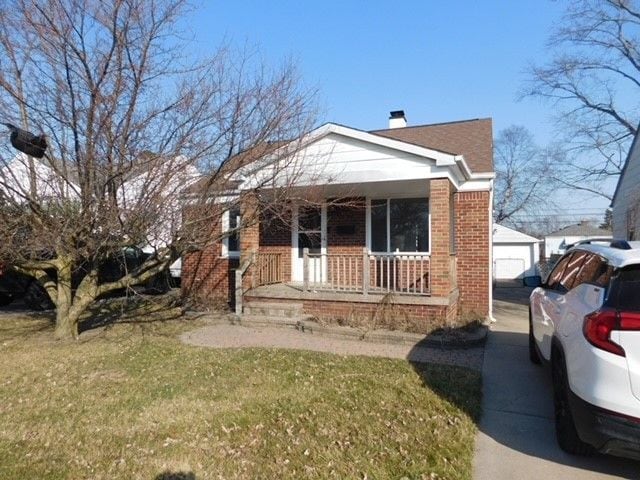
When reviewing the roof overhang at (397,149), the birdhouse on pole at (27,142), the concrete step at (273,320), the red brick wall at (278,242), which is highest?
→ the roof overhang at (397,149)

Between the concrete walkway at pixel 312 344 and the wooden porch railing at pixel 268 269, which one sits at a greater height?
the wooden porch railing at pixel 268 269

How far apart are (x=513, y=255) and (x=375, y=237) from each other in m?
23.6

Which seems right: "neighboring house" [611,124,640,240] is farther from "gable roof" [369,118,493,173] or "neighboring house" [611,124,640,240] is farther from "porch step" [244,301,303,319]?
"porch step" [244,301,303,319]

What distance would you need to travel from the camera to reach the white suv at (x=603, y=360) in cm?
296

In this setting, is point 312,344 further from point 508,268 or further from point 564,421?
point 508,268

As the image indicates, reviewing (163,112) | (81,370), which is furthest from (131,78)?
(81,370)

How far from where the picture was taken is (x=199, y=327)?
916 cm

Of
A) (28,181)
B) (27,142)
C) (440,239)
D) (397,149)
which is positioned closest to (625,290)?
(440,239)

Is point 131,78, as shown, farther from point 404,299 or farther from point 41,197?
point 404,299

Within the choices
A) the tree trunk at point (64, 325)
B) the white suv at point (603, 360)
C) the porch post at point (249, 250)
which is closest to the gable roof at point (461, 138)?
the porch post at point (249, 250)

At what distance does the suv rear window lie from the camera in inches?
122

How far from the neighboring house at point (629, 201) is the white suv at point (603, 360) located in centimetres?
1054

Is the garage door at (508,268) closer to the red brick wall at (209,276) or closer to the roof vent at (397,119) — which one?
the roof vent at (397,119)

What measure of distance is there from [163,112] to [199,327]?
417cm
